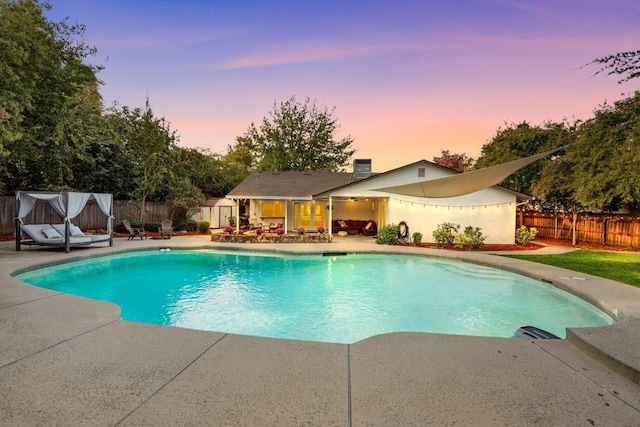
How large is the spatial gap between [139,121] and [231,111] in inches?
194

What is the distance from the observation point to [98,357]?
2.99 meters

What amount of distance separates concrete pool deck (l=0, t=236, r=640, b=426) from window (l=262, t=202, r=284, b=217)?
1511 centimetres

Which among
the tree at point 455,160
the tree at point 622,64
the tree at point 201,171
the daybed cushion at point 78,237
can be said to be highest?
the tree at point 455,160

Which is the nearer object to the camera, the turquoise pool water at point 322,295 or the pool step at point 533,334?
the pool step at point 533,334

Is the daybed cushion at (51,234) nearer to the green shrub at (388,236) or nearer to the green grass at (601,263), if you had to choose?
the green shrub at (388,236)

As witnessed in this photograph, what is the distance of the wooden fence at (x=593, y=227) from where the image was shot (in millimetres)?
13497

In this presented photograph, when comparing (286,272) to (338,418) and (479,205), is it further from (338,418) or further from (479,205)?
(479,205)

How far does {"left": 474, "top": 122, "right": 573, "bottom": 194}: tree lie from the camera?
59.1 feet

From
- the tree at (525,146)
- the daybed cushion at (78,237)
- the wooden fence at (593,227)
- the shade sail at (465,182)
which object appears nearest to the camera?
the shade sail at (465,182)

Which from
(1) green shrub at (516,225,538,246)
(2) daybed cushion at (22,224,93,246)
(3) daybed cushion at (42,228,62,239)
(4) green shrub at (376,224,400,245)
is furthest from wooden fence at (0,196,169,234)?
(1) green shrub at (516,225,538,246)

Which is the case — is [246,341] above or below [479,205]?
below

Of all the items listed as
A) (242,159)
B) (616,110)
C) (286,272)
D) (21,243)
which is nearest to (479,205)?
(616,110)

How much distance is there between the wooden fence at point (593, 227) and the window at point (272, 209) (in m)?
13.3

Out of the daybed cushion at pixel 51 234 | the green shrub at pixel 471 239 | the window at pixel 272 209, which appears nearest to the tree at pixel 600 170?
the green shrub at pixel 471 239
